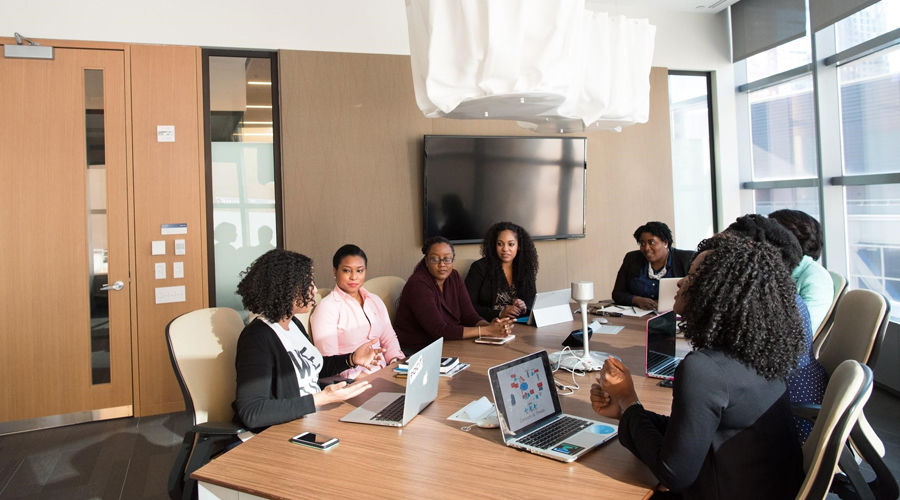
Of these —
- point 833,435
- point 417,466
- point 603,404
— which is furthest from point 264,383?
point 833,435

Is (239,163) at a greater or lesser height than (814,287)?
greater

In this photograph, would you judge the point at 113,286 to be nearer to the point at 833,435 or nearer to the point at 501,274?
the point at 501,274

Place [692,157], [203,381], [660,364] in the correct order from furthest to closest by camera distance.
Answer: [692,157], [660,364], [203,381]

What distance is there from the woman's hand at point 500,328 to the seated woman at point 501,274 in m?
0.79

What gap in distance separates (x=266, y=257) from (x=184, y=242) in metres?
2.33

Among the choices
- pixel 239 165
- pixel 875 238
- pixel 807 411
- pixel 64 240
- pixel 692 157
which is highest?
pixel 692 157

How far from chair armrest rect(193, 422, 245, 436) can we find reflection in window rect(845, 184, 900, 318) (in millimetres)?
4597

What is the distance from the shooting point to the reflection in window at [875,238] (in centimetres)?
440

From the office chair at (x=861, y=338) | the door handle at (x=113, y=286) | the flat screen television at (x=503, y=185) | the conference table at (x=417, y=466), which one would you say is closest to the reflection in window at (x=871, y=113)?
the flat screen television at (x=503, y=185)

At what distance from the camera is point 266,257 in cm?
244

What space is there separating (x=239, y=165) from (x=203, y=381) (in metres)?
2.62

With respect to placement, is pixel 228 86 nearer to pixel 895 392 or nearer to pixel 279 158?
pixel 279 158

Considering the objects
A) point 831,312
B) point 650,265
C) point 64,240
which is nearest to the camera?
point 831,312

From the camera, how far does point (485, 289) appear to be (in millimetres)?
4262
